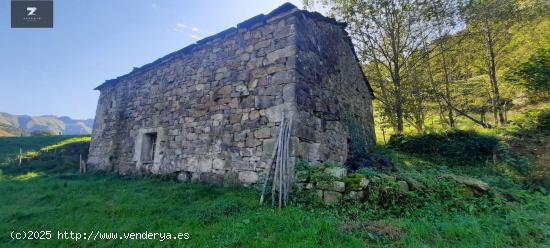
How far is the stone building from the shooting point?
6.21 metres

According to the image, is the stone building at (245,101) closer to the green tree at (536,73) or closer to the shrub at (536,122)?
the shrub at (536,122)

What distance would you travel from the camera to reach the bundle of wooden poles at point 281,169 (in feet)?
16.6

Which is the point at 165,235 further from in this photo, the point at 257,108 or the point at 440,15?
the point at 440,15

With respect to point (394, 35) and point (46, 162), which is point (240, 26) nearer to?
point (394, 35)

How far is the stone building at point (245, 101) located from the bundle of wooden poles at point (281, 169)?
239mm

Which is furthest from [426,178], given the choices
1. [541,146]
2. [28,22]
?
[28,22]

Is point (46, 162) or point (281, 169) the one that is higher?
point (281, 169)

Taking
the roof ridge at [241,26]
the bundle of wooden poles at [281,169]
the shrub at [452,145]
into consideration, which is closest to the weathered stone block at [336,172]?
the bundle of wooden poles at [281,169]

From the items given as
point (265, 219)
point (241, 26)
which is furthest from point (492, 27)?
point (265, 219)

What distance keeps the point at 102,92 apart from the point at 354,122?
11.4m

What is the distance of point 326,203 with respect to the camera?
4.75 meters

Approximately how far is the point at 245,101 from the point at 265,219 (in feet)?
10.6

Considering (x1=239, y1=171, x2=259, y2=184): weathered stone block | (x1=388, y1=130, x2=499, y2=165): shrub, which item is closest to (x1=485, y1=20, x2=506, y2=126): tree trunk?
(x1=388, y1=130, x2=499, y2=165): shrub

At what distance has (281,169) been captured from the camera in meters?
5.19
